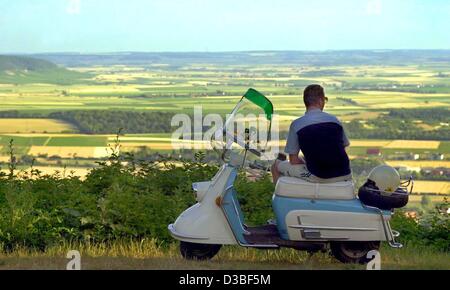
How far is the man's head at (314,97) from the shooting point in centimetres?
840

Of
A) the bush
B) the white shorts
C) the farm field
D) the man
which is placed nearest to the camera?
the man

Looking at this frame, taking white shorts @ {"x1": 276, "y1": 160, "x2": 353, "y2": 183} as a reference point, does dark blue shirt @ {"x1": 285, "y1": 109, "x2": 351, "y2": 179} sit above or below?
above

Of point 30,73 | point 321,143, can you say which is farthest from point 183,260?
point 30,73

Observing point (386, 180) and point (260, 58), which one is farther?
point (260, 58)

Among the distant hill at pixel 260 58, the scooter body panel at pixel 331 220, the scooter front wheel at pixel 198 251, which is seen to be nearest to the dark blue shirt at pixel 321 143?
the scooter body panel at pixel 331 220

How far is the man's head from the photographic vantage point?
8.40 metres

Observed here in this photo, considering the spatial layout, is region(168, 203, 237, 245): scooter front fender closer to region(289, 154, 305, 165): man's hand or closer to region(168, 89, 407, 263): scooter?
region(168, 89, 407, 263): scooter

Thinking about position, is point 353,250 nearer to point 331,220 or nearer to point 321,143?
point 331,220

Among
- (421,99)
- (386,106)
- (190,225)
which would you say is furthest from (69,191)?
(421,99)

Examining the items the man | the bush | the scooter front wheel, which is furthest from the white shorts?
the bush

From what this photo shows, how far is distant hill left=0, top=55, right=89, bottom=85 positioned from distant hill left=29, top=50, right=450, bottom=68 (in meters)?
24.6

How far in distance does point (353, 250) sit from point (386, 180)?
2.17 ft

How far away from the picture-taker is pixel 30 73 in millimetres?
104438

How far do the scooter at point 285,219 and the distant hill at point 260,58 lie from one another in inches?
4329
